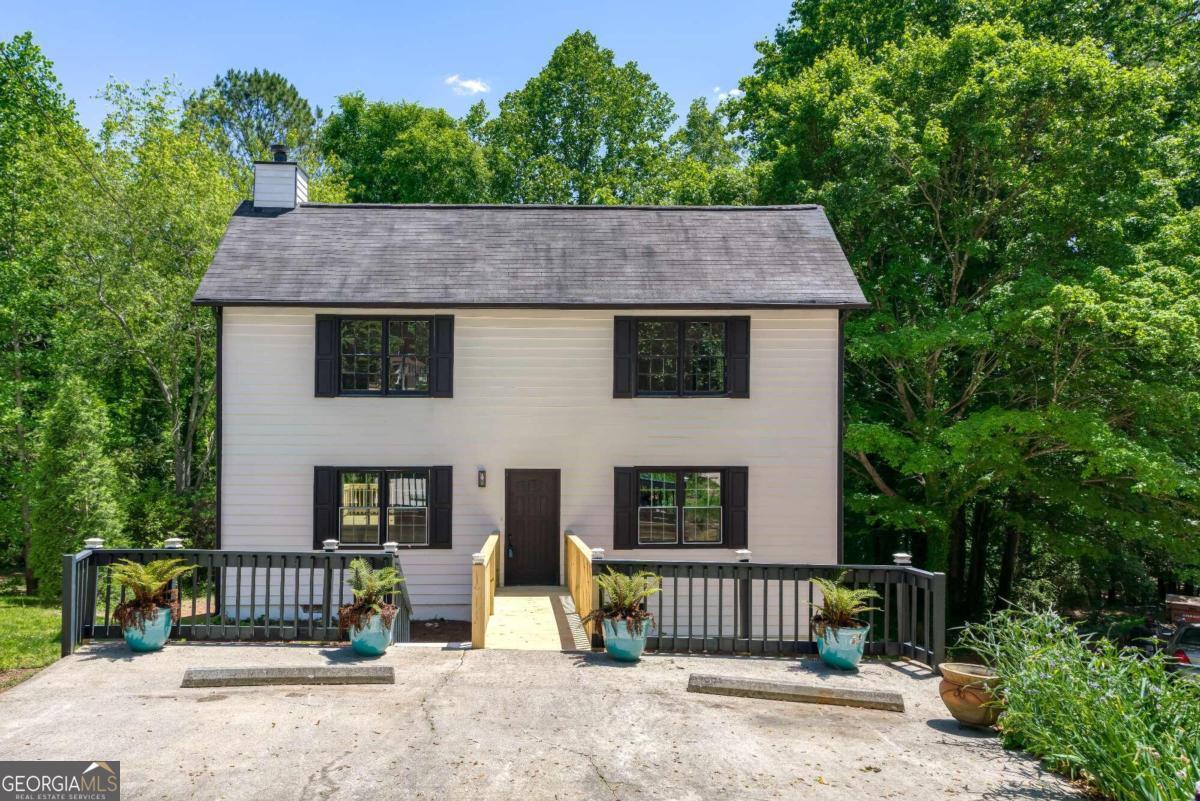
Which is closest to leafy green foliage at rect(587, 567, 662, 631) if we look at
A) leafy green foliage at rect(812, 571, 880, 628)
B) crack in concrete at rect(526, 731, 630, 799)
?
leafy green foliage at rect(812, 571, 880, 628)

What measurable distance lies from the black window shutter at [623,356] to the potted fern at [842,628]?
528 cm

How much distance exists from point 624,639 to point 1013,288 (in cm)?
1099

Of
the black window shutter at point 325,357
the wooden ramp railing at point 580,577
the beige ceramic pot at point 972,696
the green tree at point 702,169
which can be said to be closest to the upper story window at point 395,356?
the black window shutter at point 325,357

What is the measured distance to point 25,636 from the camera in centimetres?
1033

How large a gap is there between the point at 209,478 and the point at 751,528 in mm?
14968

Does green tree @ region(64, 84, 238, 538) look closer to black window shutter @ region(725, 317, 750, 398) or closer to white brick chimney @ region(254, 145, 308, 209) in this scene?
white brick chimney @ region(254, 145, 308, 209)

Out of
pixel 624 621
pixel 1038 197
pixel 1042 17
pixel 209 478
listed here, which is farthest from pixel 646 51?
pixel 624 621

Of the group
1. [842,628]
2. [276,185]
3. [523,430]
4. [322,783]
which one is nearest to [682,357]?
[523,430]

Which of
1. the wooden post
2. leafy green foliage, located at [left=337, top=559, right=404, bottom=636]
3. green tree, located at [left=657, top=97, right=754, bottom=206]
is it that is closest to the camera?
leafy green foliage, located at [left=337, top=559, right=404, bottom=636]

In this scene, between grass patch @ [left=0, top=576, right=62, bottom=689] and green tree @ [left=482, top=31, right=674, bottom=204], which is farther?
green tree @ [left=482, top=31, right=674, bottom=204]

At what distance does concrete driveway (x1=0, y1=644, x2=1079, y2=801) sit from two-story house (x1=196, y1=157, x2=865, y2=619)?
14.8 feet

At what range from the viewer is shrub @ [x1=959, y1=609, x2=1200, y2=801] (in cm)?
469

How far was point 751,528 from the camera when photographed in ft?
41.2

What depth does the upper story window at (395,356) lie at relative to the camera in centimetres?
1236
